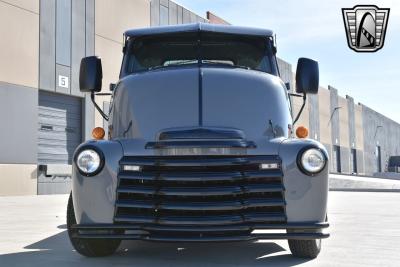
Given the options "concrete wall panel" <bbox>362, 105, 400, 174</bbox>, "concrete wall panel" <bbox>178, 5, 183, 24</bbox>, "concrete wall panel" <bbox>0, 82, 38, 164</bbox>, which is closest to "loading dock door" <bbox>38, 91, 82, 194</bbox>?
"concrete wall panel" <bbox>0, 82, 38, 164</bbox>

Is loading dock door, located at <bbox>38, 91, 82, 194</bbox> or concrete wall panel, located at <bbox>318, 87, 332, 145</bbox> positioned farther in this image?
concrete wall panel, located at <bbox>318, 87, 332, 145</bbox>

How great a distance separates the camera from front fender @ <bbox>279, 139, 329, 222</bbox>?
4527 millimetres

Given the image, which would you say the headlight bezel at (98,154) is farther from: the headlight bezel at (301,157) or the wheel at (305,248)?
the wheel at (305,248)

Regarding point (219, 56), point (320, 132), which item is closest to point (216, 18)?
point (320, 132)

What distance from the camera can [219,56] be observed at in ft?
20.1

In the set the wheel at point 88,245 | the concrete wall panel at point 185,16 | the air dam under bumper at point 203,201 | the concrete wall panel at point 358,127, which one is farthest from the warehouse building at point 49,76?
the concrete wall panel at point 358,127

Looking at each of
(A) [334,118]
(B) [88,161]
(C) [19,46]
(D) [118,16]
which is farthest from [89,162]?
(A) [334,118]

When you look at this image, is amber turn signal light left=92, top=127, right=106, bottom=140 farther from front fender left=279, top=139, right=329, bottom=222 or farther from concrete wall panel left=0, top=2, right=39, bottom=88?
concrete wall panel left=0, top=2, right=39, bottom=88

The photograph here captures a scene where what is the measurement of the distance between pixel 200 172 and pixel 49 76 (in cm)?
1736

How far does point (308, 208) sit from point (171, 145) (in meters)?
1.31

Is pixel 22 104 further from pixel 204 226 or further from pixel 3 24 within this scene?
pixel 204 226

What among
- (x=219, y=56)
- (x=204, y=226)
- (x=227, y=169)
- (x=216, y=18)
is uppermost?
(x=216, y=18)

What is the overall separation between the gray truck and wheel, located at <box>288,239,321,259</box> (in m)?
0.01

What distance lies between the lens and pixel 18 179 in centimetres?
1898
